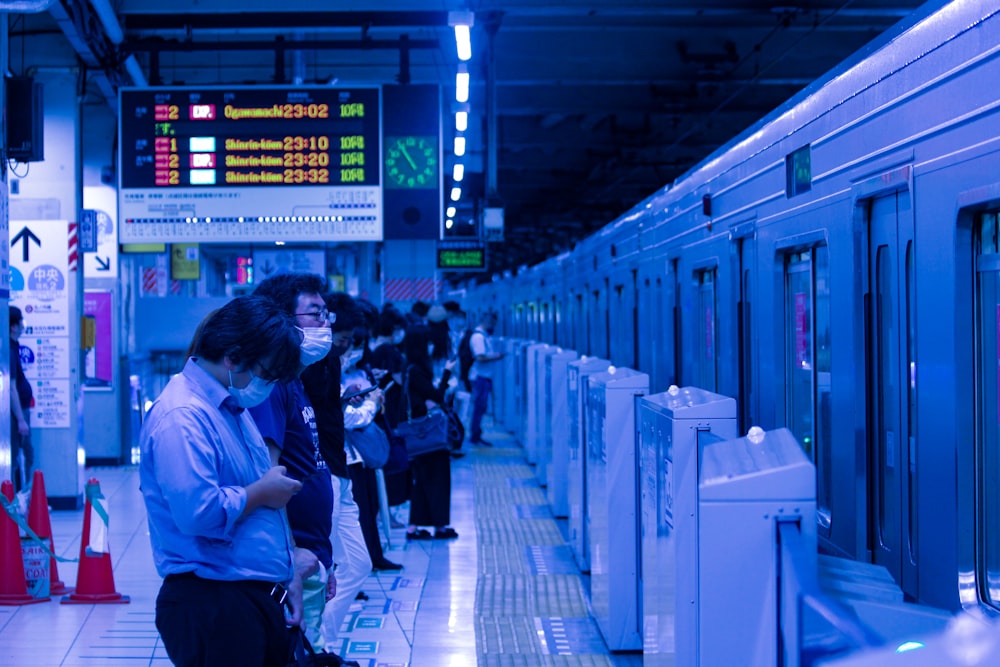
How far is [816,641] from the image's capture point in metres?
2.35

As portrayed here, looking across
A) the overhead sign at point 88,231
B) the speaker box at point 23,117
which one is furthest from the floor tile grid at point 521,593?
the overhead sign at point 88,231

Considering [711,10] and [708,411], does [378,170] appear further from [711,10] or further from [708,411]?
[708,411]

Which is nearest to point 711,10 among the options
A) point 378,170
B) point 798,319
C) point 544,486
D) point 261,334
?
point 378,170

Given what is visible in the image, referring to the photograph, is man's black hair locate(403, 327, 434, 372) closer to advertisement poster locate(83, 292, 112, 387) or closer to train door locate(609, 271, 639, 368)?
train door locate(609, 271, 639, 368)

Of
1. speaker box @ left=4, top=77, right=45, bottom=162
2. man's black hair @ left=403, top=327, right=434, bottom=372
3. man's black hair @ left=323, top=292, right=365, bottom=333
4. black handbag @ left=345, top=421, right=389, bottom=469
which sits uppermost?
speaker box @ left=4, top=77, right=45, bottom=162

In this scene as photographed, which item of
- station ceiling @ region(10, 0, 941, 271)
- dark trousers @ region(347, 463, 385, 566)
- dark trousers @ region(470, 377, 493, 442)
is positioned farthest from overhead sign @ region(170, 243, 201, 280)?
dark trousers @ region(347, 463, 385, 566)

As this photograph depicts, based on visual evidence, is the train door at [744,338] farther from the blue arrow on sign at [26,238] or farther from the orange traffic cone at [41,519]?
the blue arrow on sign at [26,238]

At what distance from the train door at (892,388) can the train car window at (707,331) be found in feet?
7.61

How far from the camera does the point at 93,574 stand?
633 centimetres

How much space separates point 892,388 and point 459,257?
18.1 m

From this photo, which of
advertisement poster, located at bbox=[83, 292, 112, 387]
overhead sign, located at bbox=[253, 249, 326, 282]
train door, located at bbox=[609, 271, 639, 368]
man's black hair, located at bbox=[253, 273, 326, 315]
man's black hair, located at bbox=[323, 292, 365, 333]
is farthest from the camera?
overhead sign, located at bbox=[253, 249, 326, 282]

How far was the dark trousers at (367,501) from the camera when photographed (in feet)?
21.4

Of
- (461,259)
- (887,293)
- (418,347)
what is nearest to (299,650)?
(887,293)

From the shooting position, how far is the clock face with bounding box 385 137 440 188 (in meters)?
8.09
